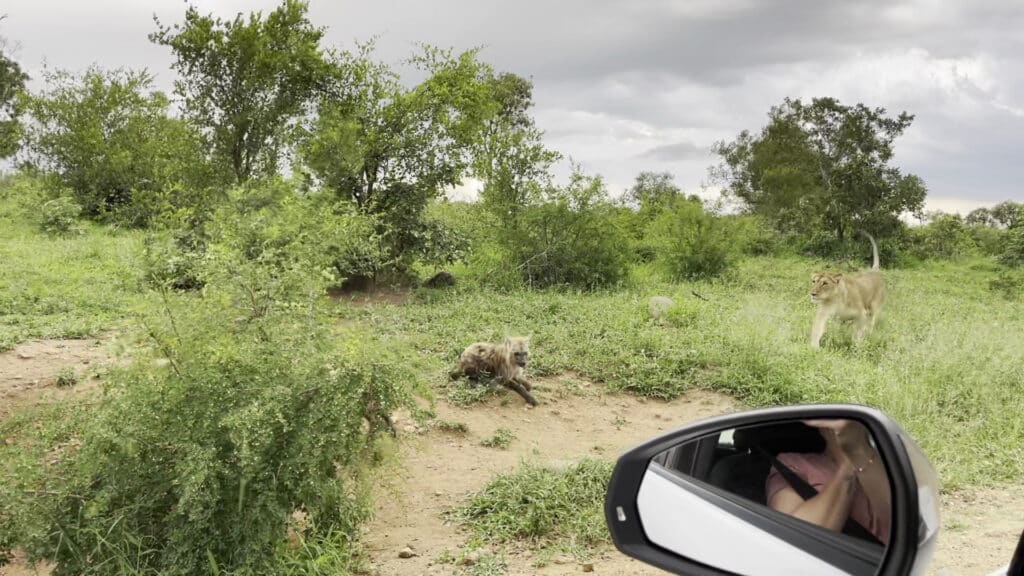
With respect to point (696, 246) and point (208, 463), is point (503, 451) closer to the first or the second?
point (208, 463)

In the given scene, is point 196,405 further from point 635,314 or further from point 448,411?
point 635,314

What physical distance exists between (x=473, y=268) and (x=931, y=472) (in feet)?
41.9

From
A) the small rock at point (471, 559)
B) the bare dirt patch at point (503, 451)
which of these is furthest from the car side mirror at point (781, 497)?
the small rock at point (471, 559)

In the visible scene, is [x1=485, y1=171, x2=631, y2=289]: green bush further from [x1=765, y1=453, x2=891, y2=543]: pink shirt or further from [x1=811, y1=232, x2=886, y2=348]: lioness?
[x1=765, y1=453, x2=891, y2=543]: pink shirt

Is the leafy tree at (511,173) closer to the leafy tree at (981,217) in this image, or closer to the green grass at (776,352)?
the green grass at (776,352)

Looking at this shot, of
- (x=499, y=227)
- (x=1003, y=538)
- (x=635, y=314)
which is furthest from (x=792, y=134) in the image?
(x=1003, y=538)

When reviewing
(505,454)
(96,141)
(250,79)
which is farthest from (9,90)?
(505,454)

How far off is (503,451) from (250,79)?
29.6 feet

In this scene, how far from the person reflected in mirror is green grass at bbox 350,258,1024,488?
352 cm

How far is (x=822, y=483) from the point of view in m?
1.29

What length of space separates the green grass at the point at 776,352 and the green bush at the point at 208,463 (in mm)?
1085

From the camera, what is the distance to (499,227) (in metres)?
13.7

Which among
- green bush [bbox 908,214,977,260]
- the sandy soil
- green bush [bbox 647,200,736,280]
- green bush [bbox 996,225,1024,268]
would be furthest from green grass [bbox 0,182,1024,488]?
green bush [bbox 908,214,977,260]

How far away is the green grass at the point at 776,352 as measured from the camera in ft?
Answer: 18.9
